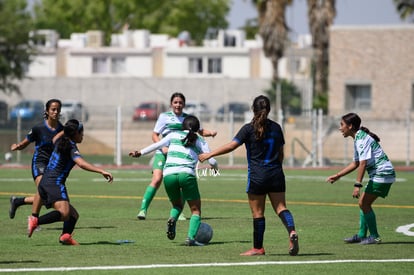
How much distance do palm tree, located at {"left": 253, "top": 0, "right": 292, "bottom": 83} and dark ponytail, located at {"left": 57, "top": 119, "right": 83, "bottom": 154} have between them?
48248 mm

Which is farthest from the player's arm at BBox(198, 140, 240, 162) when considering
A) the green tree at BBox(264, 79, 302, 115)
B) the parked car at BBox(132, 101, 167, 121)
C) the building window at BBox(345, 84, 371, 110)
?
the green tree at BBox(264, 79, 302, 115)

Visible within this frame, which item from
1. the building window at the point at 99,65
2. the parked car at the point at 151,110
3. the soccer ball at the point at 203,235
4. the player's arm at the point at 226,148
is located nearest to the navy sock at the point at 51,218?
the soccer ball at the point at 203,235

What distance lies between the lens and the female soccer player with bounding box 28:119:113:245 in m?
15.3

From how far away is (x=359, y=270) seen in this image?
12.9m

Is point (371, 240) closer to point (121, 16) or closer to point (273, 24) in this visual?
point (273, 24)

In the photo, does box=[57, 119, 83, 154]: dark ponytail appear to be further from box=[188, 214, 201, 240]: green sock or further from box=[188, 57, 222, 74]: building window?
box=[188, 57, 222, 74]: building window

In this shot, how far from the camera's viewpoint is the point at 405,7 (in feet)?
257

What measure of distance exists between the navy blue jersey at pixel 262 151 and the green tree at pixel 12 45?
174 feet

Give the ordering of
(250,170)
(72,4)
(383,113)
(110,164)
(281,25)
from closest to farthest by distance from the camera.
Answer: (250,170), (110,164), (383,113), (281,25), (72,4)

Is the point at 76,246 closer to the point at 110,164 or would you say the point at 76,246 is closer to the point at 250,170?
the point at 250,170

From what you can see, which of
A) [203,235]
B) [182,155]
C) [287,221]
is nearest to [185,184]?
[182,155]

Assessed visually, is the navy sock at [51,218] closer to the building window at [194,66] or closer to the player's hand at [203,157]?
the player's hand at [203,157]

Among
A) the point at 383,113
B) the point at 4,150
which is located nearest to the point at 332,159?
the point at 383,113

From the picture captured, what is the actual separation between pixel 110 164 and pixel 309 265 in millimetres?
29732
